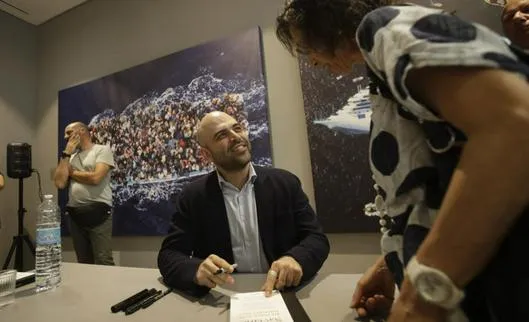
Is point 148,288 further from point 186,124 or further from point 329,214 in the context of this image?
point 186,124

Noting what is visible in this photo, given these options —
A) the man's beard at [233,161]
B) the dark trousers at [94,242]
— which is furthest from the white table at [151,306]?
the dark trousers at [94,242]

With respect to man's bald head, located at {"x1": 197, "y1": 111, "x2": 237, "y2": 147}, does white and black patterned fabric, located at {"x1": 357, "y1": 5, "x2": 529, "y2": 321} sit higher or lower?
lower

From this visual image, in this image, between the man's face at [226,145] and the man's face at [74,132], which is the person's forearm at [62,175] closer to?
the man's face at [74,132]

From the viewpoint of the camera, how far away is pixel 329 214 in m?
1.71

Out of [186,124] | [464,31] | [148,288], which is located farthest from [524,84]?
[186,124]

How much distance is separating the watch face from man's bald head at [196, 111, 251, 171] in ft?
3.40

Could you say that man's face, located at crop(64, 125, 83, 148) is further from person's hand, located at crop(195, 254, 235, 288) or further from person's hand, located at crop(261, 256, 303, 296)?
person's hand, located at crop(261, 256, 303, 296)

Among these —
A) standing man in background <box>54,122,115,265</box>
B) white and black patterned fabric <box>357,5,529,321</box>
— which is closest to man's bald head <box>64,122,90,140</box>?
standing man in background <box>54,122,115,265</box>

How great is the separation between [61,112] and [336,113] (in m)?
2.52

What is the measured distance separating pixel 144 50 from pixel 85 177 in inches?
43.7

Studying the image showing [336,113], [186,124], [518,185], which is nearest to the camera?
[518,185]

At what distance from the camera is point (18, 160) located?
249cm

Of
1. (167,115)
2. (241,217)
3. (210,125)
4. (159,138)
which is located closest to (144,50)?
(167,115)

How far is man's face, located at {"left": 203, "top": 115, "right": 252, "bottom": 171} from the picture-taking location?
1.31m
